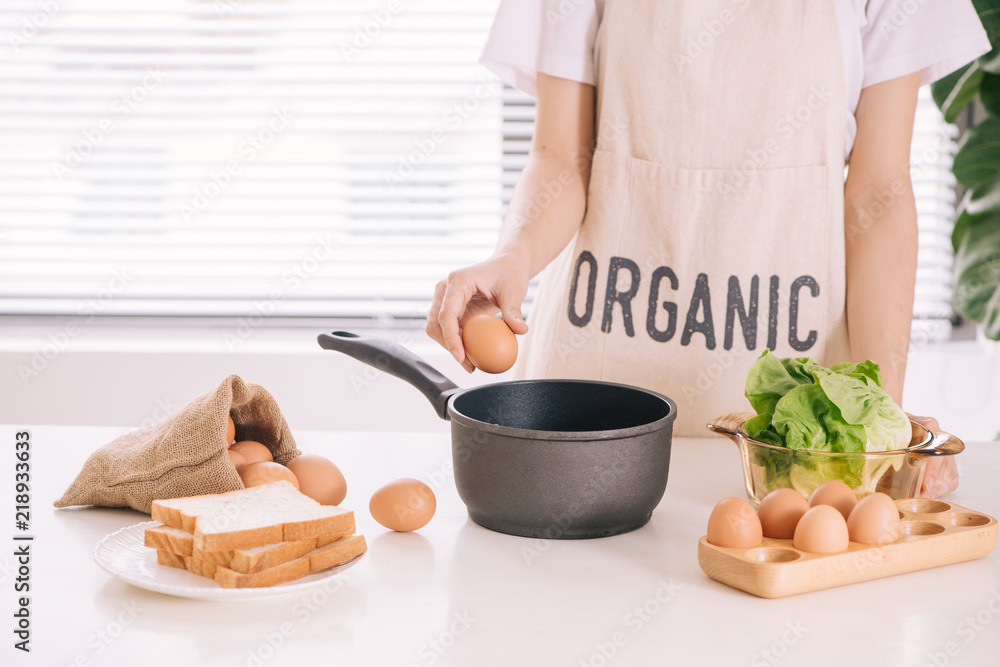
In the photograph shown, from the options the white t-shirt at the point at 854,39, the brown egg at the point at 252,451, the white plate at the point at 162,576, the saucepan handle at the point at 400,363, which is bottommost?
the white plate at the point at 162,576

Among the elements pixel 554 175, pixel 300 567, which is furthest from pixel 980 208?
pixel 300 567

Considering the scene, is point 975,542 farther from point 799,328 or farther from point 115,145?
point 115,145

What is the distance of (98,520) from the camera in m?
0.85

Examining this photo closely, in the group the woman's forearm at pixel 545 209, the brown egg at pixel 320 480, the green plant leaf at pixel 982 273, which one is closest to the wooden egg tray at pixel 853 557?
the brown egg at pixel 320 480

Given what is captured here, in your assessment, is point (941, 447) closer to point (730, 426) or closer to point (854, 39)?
point (730, 426)

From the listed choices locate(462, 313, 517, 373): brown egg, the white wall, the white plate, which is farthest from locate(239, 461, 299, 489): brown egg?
the white wall

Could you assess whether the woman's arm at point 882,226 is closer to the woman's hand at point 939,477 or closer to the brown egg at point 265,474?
the woman's hand at point 939,477

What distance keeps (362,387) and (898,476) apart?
1.71 meters

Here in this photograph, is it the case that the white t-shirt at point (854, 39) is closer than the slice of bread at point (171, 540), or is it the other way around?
the slice of bread at point (171, 540)

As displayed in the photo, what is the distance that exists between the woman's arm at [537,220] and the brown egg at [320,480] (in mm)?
188

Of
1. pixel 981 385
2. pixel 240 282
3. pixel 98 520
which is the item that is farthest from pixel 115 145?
pixel 981 385

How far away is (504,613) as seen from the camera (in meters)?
0.66

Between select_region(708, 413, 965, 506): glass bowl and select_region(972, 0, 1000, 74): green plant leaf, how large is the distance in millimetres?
1243

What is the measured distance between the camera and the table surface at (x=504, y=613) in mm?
605
